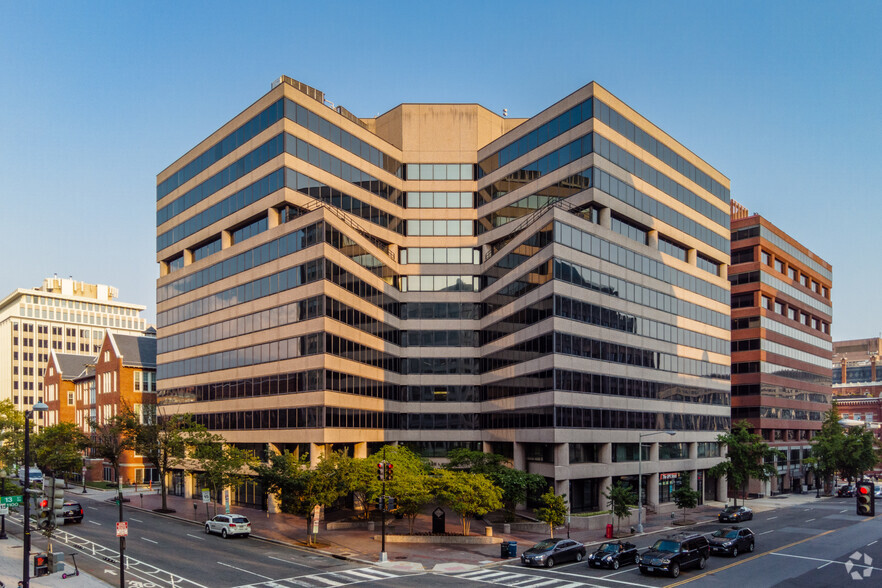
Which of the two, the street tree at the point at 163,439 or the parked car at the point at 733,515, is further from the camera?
the street tree at the point at 163,439

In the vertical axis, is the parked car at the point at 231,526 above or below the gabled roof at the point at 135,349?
below

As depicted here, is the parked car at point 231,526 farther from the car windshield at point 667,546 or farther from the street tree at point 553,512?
the car windshield at point 667,546

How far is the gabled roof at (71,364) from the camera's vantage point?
114875 mm

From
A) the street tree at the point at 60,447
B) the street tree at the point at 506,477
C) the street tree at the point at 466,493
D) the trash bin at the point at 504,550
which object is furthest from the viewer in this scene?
the street tree at the point at 60,447

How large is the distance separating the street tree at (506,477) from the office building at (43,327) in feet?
399

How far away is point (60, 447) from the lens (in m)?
80.1

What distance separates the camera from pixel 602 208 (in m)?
62.1

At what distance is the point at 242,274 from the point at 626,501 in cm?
4065

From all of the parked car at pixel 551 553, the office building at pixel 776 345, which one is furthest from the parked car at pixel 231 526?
the office building at pixel 776 345

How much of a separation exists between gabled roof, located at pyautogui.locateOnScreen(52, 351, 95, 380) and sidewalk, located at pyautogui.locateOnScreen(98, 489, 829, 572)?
53970mm

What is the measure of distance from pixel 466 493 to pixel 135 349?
223ft

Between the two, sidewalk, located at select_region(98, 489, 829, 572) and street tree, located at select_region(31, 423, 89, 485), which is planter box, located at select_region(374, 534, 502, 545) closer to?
sidewalk, located at select_region(98, 489, 829, 572)

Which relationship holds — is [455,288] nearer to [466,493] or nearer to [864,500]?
[466,493]

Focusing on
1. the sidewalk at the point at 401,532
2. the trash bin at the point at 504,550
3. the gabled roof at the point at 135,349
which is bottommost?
the sidewalk at the point at 401,532
